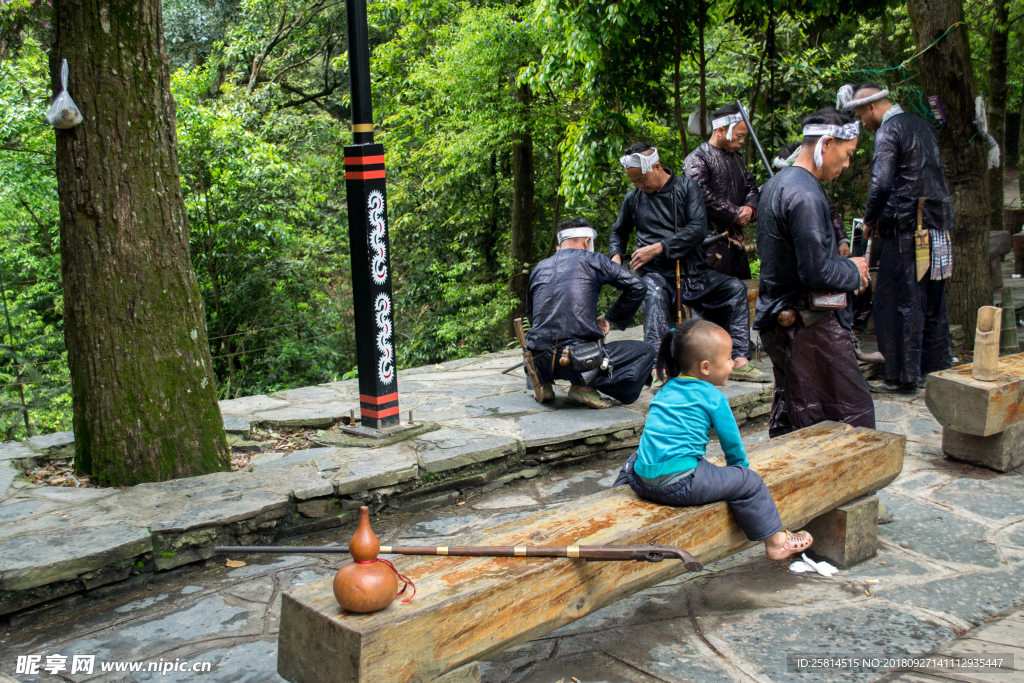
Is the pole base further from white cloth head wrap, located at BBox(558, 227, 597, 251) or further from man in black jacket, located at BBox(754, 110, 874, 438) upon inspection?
man in black jacket, located at BBox(754, 110, 874, 438)

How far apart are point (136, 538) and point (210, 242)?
8.62 meters

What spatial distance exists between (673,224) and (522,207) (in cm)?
536

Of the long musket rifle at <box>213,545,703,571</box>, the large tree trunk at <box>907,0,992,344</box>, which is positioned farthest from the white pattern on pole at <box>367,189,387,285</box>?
the large tree trunk at <box>907,0,992,344</box>

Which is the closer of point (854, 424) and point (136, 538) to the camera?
point (136, 538)

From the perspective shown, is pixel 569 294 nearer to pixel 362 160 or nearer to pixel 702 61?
pixel 362 160

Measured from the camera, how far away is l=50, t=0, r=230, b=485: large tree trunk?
4109 mm

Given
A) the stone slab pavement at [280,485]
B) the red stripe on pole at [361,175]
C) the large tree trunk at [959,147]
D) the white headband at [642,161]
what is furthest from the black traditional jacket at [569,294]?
the large tree trunk at [959,147]

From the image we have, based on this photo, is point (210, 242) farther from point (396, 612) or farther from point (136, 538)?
point (396, 612)

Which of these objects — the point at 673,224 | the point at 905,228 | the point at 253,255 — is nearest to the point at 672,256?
the point at 673,224

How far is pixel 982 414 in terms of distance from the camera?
4.53 meters

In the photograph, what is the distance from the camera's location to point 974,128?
23.5 feet

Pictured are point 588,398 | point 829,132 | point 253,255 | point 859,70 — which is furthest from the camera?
point 253,255

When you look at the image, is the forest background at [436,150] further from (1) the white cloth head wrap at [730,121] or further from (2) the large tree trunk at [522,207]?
(1) the white cloth head wrap at [730,121]

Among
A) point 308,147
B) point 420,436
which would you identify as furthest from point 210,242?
point 420,436
